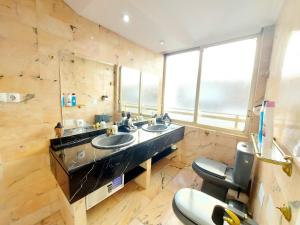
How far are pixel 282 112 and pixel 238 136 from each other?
4.21ft

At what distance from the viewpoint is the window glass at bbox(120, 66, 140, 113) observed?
1978 mm

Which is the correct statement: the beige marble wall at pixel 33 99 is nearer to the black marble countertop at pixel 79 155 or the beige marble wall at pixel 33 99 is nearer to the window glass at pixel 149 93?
the black marble countertop at pixel 79 155

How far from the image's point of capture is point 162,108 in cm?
282

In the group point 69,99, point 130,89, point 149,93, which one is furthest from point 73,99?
point 149,93

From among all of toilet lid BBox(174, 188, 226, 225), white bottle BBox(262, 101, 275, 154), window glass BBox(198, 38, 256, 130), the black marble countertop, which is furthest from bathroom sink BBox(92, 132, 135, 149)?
window glass BBox(198, 38, 256, 130)

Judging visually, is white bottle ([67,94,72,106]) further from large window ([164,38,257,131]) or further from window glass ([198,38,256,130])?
window glass ([198,38,256,130])

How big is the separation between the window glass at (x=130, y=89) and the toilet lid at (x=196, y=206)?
54.4 inches

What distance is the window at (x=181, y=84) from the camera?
2404mm

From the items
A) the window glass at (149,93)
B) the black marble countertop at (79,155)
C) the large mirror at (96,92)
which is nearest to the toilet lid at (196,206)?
the black marble countertop at (79,155)

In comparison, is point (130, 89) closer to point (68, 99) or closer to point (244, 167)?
point (68, 99)

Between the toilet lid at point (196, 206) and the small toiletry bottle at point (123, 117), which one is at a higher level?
the small toiletry bottle at point (123, 117)

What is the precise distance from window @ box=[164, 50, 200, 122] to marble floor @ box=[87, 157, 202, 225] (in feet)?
3.55

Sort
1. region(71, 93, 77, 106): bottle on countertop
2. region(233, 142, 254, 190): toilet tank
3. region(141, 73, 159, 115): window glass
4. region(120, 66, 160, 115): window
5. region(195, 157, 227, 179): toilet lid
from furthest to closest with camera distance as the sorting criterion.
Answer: region(141, 73, 159, 115): window glass, region(120, 66, 160, 115): window, region(195, 157, 227, 179): toilet lid, region(71, 93, 77, 106): bottle on countertop, region(233, 142, 254, 190): toilet tank

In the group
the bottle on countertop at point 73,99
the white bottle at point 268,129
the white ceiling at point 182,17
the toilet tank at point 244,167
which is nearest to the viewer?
the white bottle at point 268,129
